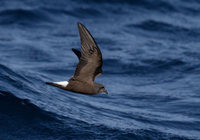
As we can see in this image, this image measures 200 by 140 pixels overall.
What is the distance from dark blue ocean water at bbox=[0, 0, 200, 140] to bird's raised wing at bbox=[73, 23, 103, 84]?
2.36 m

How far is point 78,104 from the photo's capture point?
1465cm

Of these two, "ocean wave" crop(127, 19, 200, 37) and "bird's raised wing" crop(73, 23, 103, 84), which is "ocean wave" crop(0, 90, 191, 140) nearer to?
"bird's raised wing" crop(73, 23, 103, 84)

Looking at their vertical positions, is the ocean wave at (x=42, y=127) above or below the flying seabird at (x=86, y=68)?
below

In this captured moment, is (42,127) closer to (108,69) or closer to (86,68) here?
(86,68)

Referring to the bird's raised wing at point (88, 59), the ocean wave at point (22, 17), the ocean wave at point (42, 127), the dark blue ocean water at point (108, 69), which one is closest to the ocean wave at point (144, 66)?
the dark blue ocean water at point (108, 69)

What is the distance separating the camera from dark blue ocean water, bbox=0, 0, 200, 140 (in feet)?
40.8

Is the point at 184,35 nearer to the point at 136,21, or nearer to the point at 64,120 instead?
the point at 136,21

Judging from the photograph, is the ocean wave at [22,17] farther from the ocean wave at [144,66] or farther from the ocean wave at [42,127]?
the ocean wave at [42,127]

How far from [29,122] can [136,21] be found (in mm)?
12953

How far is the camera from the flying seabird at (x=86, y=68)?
8.96m

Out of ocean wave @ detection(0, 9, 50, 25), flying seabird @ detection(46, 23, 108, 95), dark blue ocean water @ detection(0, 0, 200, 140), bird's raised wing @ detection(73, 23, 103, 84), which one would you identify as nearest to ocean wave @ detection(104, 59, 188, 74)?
dark blue ocean water @ detection(0, 0, 200, 140)

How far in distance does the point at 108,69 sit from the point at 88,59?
9416 mm

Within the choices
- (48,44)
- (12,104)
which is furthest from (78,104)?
(48,44)

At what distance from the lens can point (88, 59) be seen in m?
9.32
